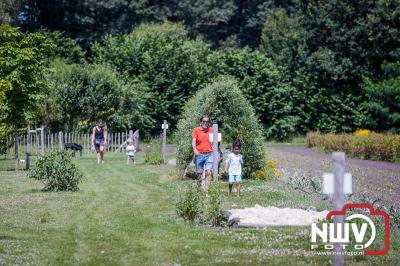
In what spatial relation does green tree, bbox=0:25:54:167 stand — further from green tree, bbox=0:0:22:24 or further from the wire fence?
green tree, bbox=0:0:22:24

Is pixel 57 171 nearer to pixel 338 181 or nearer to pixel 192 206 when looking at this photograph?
pixel 192 206

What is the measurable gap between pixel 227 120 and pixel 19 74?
27.3 feet

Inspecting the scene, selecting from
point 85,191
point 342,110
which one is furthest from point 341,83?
point 85,191

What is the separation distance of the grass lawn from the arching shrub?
3860 mm

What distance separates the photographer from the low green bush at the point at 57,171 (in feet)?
68.8

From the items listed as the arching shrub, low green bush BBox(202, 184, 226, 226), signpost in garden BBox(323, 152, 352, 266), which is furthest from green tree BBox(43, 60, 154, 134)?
signpost in garden BBox(323, 152, 352, 266)

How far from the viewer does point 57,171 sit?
825 inches

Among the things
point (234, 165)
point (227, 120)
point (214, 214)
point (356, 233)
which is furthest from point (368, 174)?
point (356, 233)

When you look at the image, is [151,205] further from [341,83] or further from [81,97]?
[341,83]

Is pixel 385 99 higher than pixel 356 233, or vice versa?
pixel 385 99

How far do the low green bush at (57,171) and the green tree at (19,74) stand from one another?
6868 millimetres

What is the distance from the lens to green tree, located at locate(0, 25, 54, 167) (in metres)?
28.2

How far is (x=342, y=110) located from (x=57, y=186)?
41279mm

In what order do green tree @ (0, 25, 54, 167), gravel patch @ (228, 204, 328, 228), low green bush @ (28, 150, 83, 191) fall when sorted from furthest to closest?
green tree @ (0, 25, 54, 167)
low green bush @ (28, 150, 83, 191)
gravel patch @ (228, 204, 328, 228)
